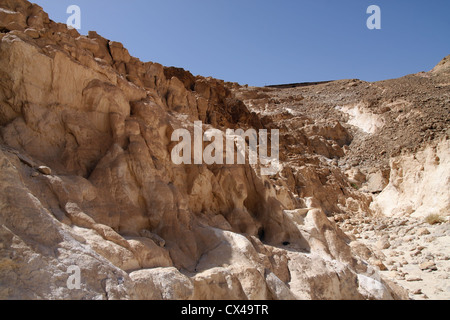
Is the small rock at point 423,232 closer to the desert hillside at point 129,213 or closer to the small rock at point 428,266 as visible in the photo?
the desert hillside at point 129,213

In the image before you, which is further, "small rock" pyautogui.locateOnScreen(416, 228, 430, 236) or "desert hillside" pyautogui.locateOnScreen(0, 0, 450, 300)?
"small rock" pyautogui.locateOnScreen(416, 228, 430, 236)

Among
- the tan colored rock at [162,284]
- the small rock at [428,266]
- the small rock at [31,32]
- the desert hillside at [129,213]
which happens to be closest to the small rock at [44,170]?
the desert hillside at [129,213]

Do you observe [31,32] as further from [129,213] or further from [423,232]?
[423,232]

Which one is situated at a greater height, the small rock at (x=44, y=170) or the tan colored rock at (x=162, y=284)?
the small rock at (x=44, y=170)

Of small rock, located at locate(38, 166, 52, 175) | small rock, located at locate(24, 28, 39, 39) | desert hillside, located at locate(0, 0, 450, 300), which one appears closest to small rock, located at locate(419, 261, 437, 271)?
desert hillside, located at locate(0, 0, 450, 300)

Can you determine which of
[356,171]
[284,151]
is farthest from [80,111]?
[356,171]

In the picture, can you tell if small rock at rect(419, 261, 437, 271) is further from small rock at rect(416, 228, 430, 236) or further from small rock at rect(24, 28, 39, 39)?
small rock at rect(24, 28, 39, 39)

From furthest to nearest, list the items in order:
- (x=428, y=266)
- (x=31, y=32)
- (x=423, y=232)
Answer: (x=423, y=232) → (x=428, y=266) → (x=31, y=32)

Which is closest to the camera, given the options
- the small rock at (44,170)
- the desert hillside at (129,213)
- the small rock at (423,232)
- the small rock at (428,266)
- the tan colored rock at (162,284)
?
the desert hillside at (129,213)

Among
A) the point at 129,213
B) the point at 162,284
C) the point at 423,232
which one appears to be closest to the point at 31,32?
the point at 129,213

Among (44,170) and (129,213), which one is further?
(129,213)

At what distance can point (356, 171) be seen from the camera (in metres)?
29.4

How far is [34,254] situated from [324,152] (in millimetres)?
32440

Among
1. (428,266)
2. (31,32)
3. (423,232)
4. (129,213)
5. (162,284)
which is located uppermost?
(31,32)
